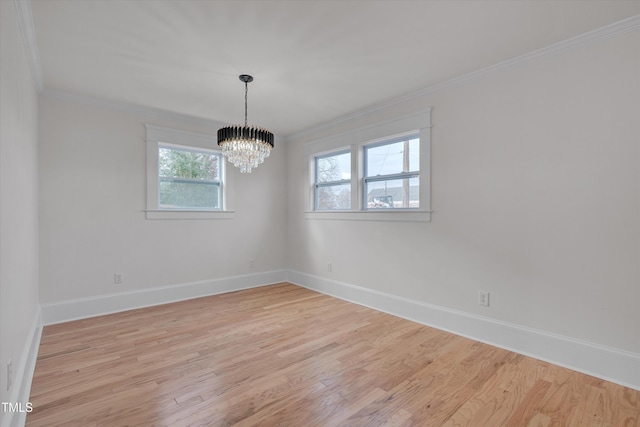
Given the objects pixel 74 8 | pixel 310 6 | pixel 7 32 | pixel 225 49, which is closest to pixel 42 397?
pixel 7 32

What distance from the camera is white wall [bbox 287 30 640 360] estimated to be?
215 centimetres

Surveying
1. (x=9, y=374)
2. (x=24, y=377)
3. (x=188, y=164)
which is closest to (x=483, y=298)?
(x=9, y=374)

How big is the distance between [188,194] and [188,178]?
8.8 inches

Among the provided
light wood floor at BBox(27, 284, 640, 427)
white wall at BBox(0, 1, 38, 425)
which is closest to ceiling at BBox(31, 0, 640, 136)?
white wall at BBox(0, 1, 38, 425)

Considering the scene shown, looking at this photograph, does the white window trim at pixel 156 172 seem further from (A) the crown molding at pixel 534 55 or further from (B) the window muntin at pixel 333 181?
(A) the crown molding at pixel 534 55

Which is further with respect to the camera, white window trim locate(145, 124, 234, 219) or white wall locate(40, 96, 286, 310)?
white window trim locate(145, 124, 234, 219)

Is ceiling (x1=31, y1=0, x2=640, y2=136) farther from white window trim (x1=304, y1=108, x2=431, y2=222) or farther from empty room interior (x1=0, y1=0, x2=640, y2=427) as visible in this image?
white window trim (x1=304, y1=108, x2=431, y2=222)

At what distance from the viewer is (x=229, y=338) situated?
113 inches

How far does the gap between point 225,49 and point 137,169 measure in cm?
218

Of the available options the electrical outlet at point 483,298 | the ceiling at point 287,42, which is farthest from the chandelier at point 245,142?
the electrical outlet at point 483,298

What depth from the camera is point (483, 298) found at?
2840mm

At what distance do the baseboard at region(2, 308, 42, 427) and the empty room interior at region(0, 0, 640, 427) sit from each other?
0.08 ft

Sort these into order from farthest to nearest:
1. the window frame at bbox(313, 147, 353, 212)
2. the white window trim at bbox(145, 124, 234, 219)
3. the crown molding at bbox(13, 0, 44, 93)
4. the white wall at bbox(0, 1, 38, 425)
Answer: the window frame at bbox(313, 147, 353, 212)
the white window trim at bbox(145, 124, 234, 219)
the crown molding at bbox(13, 0, 44, 93)
the white wall at bbox(0, 1, 38, 425)

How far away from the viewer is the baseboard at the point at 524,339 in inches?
84.3
